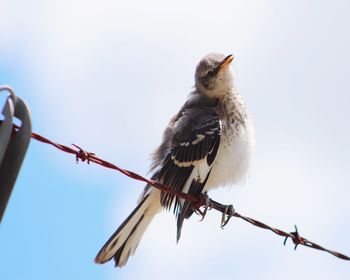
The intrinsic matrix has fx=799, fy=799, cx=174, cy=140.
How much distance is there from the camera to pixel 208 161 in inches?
295

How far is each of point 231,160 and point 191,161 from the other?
40 centimetres

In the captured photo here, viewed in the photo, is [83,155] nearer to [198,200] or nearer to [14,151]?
[14,151]

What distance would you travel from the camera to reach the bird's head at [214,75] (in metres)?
8.42

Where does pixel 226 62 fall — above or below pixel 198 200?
above

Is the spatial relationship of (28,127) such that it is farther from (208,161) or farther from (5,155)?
(208,161)

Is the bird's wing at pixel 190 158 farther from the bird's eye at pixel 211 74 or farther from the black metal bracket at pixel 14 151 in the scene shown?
the black metal bracket at pixel 14 151

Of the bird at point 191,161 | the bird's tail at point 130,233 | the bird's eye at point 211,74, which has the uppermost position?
the bird's eye at point 211,74

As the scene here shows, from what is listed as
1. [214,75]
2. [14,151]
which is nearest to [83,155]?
[14,151]

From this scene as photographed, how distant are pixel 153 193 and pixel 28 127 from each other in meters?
4.13

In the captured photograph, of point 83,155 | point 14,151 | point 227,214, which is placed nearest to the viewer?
point 14,151

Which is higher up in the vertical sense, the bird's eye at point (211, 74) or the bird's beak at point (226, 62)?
the bird's beak at point (226, 62)

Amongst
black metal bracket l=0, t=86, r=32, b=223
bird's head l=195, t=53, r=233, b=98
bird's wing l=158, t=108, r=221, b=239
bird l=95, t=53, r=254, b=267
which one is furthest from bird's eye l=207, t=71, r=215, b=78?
black metal bracket l=0, t=86, r=32, b=223

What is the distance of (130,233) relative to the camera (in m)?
7.31

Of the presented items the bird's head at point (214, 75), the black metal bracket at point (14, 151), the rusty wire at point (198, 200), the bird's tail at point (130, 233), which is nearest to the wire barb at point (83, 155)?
the rusty wire at point (198, 200)
